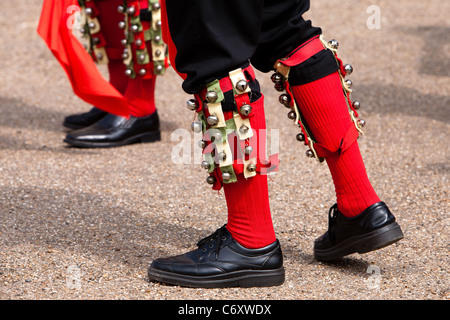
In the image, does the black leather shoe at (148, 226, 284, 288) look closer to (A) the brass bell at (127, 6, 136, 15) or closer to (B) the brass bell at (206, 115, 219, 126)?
(B) the brass bell at (206, 115, 219, 126)

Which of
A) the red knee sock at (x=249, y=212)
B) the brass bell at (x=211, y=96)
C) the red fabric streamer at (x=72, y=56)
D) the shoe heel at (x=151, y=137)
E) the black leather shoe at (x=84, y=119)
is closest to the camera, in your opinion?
the brass bell at (x=211, y=96)

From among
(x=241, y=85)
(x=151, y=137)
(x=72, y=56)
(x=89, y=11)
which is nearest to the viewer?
(x=241, y=85)

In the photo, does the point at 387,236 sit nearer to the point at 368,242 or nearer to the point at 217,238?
the point at 368,242

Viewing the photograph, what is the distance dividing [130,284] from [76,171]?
3.61 feet

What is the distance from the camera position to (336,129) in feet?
6.15

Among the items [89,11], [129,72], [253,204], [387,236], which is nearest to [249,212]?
[253,204]

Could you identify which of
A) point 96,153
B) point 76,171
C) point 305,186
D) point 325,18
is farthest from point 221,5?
point 325,18

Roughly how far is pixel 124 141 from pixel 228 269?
1503mm

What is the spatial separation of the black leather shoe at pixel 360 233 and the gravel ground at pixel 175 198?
69 millimetres

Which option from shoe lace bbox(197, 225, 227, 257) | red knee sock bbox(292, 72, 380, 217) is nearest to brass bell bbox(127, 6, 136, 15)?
red knee sock bbox(292, 72, 380, 217)

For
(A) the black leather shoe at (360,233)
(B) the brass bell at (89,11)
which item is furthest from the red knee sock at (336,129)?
(B) the brass bell at (89,11)

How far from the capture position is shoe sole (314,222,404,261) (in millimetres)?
1876

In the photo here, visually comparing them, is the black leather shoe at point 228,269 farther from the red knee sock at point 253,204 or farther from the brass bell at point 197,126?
the brass bell at point 197,126

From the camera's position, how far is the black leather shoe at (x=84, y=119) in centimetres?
342
